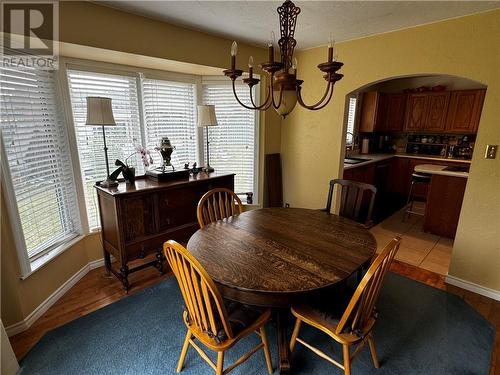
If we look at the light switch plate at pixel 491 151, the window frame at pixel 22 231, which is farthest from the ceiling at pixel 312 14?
the window frame at pixel 22 231

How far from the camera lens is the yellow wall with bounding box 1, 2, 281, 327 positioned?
192cm

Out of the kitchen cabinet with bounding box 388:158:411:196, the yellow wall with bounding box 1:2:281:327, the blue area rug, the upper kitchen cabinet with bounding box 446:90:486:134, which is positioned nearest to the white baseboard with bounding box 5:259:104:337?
the yellow wall with bounding box 1:2:281:327

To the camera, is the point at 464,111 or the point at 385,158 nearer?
the point at 464,111

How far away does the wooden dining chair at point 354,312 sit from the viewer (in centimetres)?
125

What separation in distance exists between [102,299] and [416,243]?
368 centimetres

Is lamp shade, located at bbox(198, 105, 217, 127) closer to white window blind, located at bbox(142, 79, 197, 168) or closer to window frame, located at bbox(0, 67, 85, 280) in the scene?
white window blind, located at bbox(142, 79, 197, 168)

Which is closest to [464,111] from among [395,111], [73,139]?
[395,111]

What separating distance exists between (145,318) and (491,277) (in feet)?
10.1

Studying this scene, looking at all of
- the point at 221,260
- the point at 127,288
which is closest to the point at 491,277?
the point at 221,260

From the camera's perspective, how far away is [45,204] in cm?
229

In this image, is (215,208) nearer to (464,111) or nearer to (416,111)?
(416,111)

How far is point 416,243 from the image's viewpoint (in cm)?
345

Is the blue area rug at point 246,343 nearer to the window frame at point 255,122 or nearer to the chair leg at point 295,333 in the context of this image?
the chair leg at point 295,333

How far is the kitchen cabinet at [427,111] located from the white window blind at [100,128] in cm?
511
